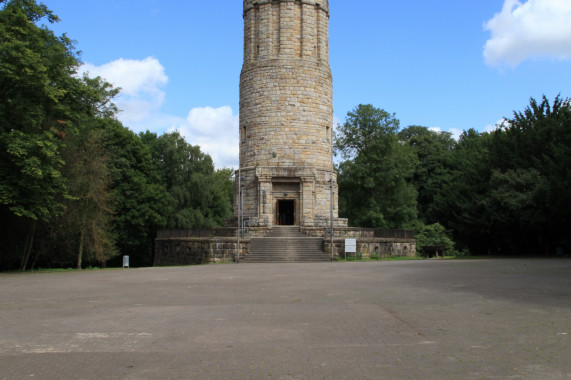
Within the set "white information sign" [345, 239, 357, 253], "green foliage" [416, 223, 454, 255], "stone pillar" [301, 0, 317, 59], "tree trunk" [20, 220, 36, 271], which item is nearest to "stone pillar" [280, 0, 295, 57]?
"stone pillar" [301, 0, 317, 59]

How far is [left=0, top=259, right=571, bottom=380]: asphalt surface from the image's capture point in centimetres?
544

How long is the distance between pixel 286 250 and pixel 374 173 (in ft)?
63.7

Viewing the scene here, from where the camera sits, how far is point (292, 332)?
741 cm

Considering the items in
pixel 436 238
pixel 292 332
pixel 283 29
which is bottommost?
pixel 292 332

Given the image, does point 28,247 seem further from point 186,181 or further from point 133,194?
point 186,181

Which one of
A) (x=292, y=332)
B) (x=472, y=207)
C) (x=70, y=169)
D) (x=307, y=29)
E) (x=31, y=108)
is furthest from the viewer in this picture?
(x=307, y=29)

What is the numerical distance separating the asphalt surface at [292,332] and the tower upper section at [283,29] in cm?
2269

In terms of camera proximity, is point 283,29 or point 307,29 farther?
point 307,29

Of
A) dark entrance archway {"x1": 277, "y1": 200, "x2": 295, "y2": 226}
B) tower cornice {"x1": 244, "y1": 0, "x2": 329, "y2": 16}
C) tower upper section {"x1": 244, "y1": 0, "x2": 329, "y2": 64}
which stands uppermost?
tower cornice {"x1": 244, "y1": 0, "x2": 329, "y2": 16}

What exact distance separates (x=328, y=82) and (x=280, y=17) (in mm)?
5243

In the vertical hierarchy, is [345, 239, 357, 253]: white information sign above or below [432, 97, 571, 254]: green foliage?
below

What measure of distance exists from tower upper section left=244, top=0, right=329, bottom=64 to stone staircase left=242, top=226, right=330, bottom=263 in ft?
40.8

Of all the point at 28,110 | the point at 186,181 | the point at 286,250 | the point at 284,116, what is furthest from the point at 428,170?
the point at 28,110

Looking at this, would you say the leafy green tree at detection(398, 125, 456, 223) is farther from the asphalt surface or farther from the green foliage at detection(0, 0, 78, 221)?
the asphalt surface
